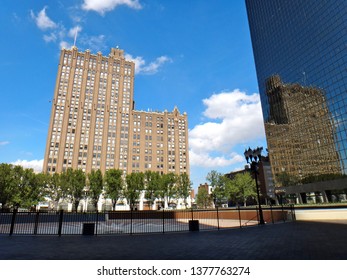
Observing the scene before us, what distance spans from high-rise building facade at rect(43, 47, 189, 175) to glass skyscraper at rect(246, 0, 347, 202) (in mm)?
38460

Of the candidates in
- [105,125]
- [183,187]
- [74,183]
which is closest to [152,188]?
[183,187]

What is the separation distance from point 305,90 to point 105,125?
234ft

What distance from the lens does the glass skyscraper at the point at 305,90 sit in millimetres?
60781

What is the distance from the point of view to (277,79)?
8075 cm

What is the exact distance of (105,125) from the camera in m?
88.4

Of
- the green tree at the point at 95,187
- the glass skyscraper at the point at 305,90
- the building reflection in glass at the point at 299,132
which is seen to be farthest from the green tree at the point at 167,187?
the building reflection in glass at the point at 299,132

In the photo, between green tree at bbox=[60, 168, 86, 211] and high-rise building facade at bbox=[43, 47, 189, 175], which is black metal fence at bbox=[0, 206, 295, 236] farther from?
high-rise building facade at bbox=[43, 47, 189, 175]

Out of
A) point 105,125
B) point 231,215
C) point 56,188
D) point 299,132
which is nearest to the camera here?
point 231,215

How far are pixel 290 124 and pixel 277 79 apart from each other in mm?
17265

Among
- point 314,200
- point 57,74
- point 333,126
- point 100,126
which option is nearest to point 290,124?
point 333,126

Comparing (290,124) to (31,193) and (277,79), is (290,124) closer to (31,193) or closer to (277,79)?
(277,79)

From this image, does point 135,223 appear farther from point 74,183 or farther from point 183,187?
point 183,187

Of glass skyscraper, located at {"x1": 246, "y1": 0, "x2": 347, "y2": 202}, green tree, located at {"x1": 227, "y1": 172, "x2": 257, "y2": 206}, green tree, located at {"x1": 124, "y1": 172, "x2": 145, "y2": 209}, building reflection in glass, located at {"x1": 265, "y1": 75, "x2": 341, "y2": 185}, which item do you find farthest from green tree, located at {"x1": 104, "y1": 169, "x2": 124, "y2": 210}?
building reflection in glass, located at {"x1": 265, "y1": 75, "x2": 341, "y2": 185}

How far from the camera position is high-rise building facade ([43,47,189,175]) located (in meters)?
82.4
